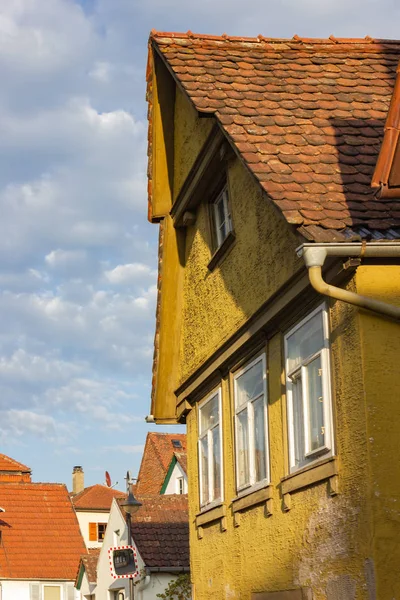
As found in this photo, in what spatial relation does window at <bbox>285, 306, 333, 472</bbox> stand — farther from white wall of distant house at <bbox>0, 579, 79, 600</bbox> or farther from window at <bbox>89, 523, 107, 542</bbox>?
window at <bbox>89, 523, 107, 542</bbox>

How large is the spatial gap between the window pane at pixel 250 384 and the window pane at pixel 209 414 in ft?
3.52

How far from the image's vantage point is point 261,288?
1250 cm

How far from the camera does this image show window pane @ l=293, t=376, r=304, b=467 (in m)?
11.3

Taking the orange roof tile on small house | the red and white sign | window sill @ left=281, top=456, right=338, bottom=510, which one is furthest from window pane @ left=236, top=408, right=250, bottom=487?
the orange roof tile on small house

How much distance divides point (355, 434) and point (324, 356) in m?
1.07

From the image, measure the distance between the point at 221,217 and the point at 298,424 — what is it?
14.8 ft

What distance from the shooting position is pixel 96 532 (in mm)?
65250

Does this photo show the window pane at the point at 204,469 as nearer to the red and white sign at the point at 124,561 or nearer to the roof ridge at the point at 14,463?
the red and white sign at the point at 124,561

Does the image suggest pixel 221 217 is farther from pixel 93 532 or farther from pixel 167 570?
pixel 93 532

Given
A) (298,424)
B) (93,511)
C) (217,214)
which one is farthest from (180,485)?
(298,424)

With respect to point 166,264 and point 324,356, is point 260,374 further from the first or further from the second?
point 166,264

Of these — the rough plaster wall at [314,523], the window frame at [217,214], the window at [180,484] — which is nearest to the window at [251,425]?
the rough plaster wall at [314,523]

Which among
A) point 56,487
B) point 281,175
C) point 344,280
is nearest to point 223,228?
point 281,175

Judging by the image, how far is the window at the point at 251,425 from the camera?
41.5 ft
